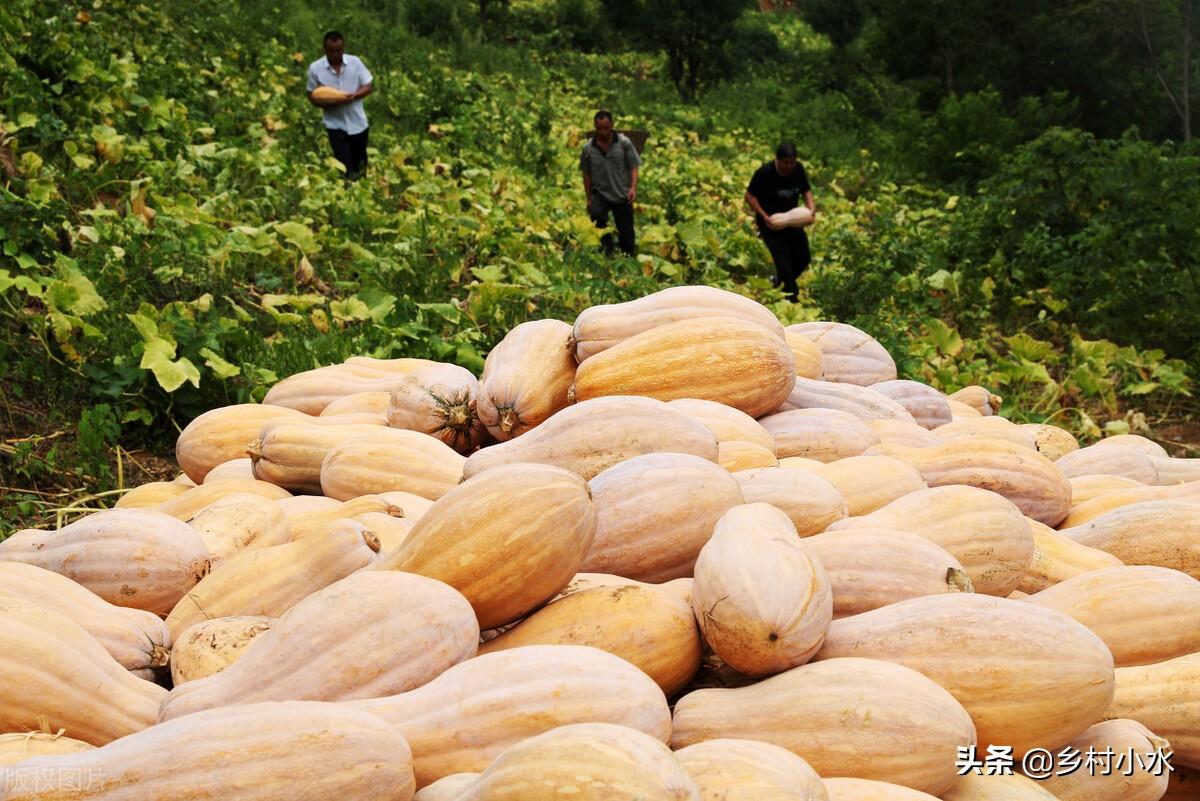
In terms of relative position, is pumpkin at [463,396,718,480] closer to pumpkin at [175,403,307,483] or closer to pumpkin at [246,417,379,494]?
pumpkin at [246,417,379,494]

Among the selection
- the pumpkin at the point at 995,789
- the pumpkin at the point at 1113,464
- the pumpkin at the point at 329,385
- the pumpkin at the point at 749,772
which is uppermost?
the pumpkin at the point at 749,772

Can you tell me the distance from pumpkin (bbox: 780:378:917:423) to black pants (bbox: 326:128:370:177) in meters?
7.05

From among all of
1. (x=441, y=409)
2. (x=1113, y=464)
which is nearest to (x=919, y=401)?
(x=1113, y=464)

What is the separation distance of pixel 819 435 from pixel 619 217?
299 inches

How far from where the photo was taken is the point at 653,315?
11.0ft

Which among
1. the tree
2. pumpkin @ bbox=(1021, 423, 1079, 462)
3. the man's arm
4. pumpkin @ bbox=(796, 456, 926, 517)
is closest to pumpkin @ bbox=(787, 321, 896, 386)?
pumpkin @ bbox=(1021, 423, 1079, 462)

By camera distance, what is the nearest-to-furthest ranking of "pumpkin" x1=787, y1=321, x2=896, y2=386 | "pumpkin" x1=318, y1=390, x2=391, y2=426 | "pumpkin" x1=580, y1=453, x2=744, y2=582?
"pumpkin" x1=580, y1=453, x2=744, y2=582 < "pumpkin" x1=318, y1=390, x2=391, y2=426 < "pumpkin" x1=787, y1=321, x2=896, y2=386

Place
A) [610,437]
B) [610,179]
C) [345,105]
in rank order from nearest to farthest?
1. [610,437]
2. [345,105]
3. [610,179]

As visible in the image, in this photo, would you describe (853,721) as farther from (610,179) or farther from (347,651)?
(610,179)

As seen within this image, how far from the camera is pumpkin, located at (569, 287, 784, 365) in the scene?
3316 mm

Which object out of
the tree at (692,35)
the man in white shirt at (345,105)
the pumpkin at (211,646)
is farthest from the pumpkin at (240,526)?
the tree at (692,35)

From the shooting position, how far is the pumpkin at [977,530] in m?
2.38

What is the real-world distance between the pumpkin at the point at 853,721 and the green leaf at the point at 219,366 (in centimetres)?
332

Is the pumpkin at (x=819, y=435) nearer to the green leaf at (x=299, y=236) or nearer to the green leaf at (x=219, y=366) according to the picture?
the green leaf at (x=219, y=366)
